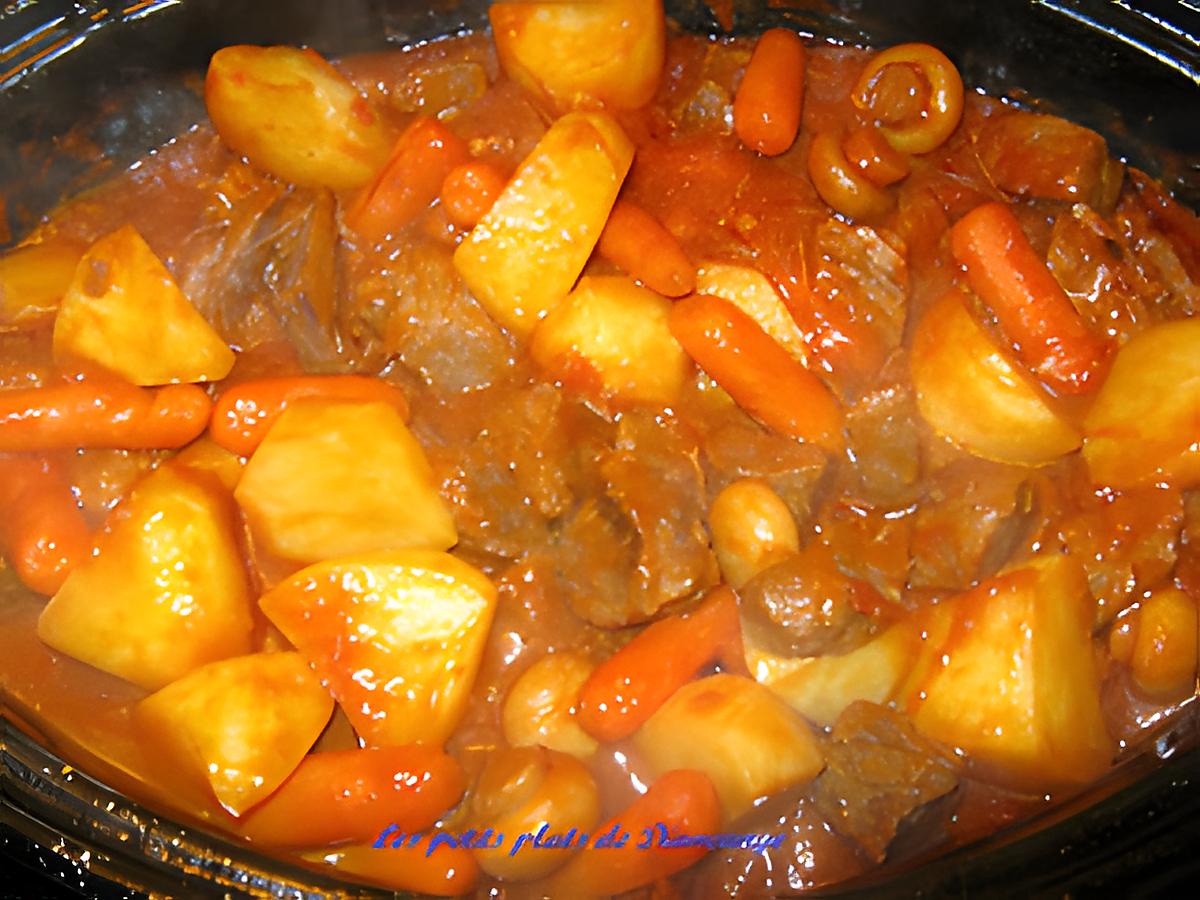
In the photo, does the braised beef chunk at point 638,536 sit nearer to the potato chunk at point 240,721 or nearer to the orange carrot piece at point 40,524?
the potato chunk at point 240,721

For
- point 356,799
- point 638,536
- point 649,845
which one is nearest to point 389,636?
point 356,799

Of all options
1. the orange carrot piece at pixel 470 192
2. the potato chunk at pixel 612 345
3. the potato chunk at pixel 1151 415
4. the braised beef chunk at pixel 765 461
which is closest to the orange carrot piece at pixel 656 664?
the braised beef chunk at pixel 765 461

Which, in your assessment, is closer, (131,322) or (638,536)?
(638,536)

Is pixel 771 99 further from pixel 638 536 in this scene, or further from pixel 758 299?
pixel 638 536

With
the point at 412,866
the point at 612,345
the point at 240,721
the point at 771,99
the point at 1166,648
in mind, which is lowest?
the point at 412,866

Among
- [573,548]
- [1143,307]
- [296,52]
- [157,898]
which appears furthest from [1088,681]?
[296,52]

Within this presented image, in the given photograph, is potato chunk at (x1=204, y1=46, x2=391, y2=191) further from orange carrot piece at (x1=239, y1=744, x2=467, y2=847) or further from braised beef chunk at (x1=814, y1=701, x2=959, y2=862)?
braised beef chunk at (x1=814, y1=701, x2=959, y2=862)

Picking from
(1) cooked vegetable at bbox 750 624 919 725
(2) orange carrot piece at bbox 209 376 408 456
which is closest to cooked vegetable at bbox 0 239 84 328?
(2) orange carrot piece at bbox 209 376 408 456
